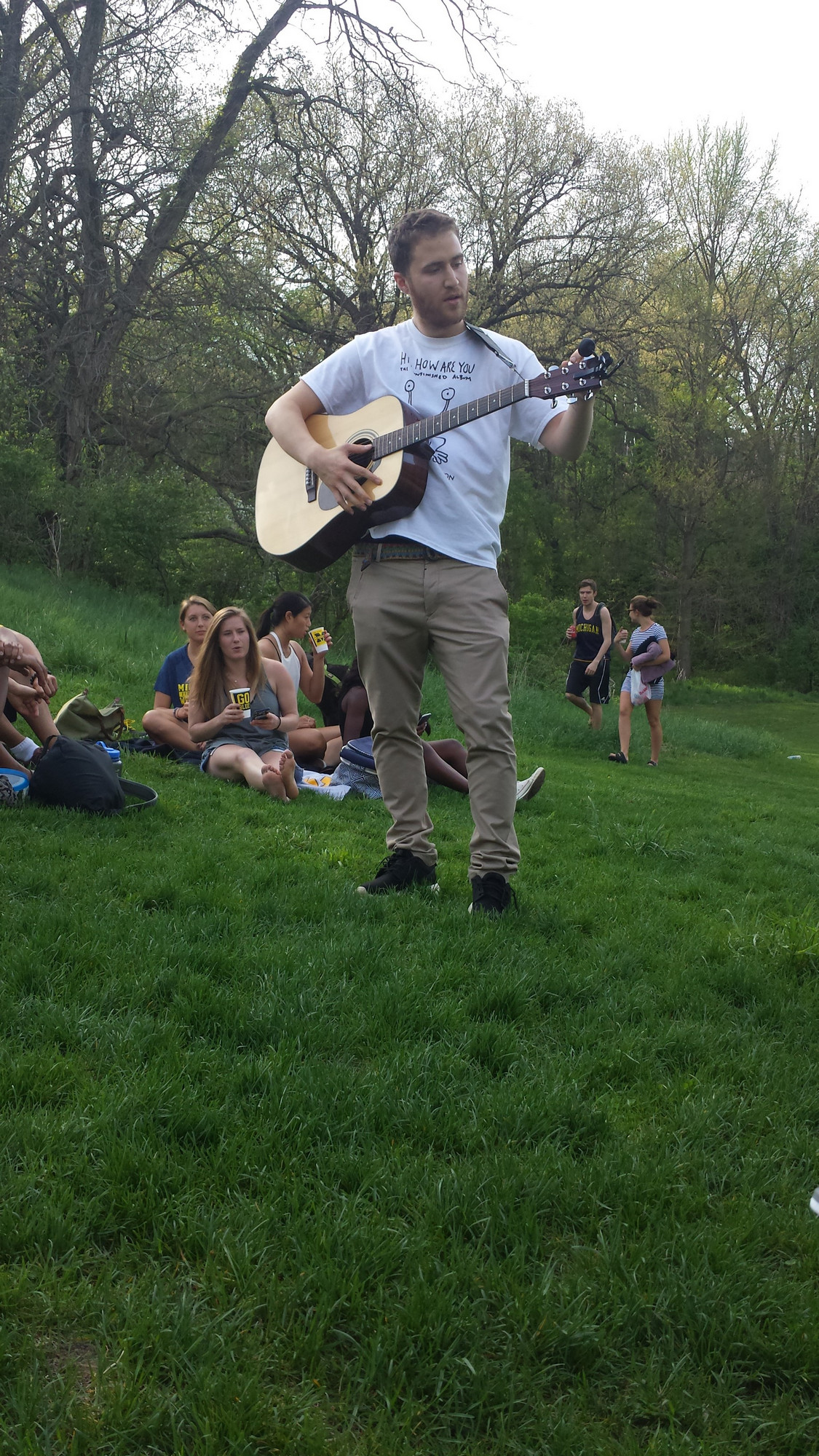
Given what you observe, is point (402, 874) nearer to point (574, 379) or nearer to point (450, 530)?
point (450, 530)

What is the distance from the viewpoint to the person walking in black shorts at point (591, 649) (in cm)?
1309

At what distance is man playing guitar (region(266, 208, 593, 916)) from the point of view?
3.86 metres

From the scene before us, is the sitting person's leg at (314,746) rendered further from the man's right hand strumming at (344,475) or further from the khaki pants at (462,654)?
the man's right hand strumming at (344,475)

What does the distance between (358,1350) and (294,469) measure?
371 cm

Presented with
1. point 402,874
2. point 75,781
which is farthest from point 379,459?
point 75,781

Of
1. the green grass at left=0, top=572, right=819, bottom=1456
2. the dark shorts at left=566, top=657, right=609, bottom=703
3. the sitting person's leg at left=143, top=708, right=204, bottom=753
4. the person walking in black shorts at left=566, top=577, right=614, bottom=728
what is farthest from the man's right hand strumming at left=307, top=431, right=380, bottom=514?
the dark shorts at left=566, top=657, right=609, bottom=703

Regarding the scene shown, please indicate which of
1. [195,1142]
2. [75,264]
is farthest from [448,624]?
[75,264]

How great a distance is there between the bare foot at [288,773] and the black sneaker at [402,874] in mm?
2226

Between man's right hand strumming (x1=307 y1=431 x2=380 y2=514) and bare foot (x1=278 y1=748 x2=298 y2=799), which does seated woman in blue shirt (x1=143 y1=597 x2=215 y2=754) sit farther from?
man's right hand strumming (x1=307 y1=431 x2=380 y2=514)

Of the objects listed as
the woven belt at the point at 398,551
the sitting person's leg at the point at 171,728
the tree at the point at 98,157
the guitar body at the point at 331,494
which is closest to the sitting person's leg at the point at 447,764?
the sitting person's leg at the point at 171,728

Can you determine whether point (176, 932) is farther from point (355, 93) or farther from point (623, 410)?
point (623, 410)

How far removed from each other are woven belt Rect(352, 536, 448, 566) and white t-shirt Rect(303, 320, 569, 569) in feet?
0.11

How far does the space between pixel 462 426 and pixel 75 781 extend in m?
2.51

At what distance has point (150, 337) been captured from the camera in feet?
58.3
